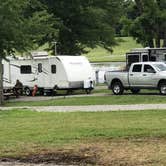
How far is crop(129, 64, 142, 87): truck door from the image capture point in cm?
3291

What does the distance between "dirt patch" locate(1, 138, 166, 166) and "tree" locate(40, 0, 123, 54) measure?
Result: 34164mm

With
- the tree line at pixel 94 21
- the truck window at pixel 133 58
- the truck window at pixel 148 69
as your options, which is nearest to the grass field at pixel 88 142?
the truck window at pixel 148 69

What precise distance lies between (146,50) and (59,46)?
9246 millimetres

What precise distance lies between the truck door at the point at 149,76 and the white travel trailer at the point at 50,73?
6.36m

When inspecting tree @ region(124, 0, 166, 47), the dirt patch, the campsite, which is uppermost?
tree @ region(124, 0, 166, 47)

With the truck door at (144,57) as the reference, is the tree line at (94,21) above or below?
above

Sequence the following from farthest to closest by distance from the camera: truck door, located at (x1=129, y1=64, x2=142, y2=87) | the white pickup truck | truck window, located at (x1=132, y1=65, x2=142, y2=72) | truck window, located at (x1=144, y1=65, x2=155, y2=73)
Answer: truck window, located at (x1=132, y1=65, x2=142, y2=72) < truck door, located at (x1=129, y1=64, x2=142, y2=87) < truck window, located at (x1=144, y1=65, x2=155, y2=73) < the white pickup truck

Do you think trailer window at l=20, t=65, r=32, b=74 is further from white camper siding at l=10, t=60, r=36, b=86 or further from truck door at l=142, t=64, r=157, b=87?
truck door at l=142, t=64, r=157, b=87

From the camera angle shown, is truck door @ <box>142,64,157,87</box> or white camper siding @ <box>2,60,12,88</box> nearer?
truck door @ <box>142,64,157,87</box>

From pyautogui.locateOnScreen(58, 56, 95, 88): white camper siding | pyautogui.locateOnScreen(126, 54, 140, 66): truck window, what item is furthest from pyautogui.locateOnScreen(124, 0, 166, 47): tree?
pyautogui.locateOnScreen(58, 56, 95, 88): white camper siding

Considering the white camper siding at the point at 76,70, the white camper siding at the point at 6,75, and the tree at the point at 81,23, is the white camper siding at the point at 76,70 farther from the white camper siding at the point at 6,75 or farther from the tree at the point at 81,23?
the tree at the point at 81,23

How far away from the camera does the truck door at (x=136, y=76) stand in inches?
1296

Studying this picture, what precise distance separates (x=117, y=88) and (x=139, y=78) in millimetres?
1835

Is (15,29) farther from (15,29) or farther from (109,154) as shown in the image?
(109,154)
